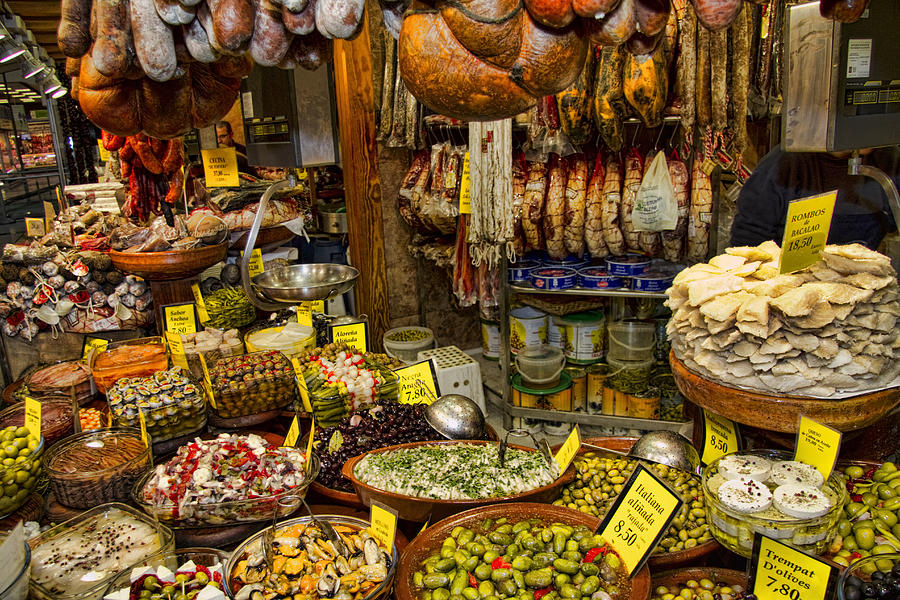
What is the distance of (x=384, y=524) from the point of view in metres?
1.52

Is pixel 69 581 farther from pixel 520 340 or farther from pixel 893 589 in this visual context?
pixel 520 340

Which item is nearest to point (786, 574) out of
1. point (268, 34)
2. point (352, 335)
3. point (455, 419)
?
point (455, 419)

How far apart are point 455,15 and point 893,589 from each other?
4.36 feet

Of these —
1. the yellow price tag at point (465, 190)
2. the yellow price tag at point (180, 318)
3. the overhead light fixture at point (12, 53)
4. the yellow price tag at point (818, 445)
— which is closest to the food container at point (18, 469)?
the yellow price tag at point (180, 318)

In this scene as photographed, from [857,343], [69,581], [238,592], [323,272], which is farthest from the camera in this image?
[323,272]

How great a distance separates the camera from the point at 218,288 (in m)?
3.47

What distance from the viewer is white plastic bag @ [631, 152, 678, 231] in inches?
141

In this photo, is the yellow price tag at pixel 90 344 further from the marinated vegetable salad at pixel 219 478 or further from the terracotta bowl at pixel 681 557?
the terracotta bowl at pixel 681 557

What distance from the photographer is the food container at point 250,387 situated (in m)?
2.29

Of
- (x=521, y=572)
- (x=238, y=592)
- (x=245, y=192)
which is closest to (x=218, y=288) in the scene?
(x=245, y=192)

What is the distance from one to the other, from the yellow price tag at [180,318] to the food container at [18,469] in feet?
3.78

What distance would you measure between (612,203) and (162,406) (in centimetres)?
266

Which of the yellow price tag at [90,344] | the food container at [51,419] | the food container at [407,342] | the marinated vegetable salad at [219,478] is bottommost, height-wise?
the food container at [407,342]

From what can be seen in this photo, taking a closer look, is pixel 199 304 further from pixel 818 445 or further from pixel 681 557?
pixel 818 445
